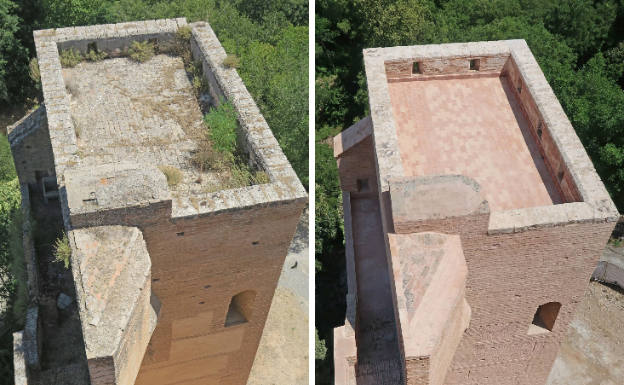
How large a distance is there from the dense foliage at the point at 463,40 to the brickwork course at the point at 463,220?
7.64m

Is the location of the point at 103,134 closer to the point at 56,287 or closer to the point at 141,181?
the point at 141,181

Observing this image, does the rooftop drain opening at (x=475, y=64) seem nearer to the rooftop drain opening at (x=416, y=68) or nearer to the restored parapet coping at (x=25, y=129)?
the rooftop drain opening at (x=416, y=68)

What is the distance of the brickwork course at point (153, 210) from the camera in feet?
31.9

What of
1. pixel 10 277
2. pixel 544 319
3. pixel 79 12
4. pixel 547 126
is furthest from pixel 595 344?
pixel 79 12

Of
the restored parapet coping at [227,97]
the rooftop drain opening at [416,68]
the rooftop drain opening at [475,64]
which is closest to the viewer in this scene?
the restored parapet coping at [227,97]

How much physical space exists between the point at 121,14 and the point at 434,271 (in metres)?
24.7

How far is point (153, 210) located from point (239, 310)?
460cm

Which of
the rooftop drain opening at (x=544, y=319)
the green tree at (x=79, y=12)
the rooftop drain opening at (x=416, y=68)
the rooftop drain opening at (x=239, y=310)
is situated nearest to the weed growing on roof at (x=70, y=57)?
the rooftop drain opening at (x=239, y=310)

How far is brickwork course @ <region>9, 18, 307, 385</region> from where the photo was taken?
383 inches

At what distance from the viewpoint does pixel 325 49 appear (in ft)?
106

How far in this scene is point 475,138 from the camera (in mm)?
13086

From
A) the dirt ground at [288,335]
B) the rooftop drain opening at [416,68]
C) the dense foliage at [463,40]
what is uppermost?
the rooftop drain opening at [416,68]

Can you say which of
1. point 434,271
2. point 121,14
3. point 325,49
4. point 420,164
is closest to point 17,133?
point 420,164

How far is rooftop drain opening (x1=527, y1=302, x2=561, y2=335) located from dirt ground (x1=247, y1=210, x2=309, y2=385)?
8.21m
